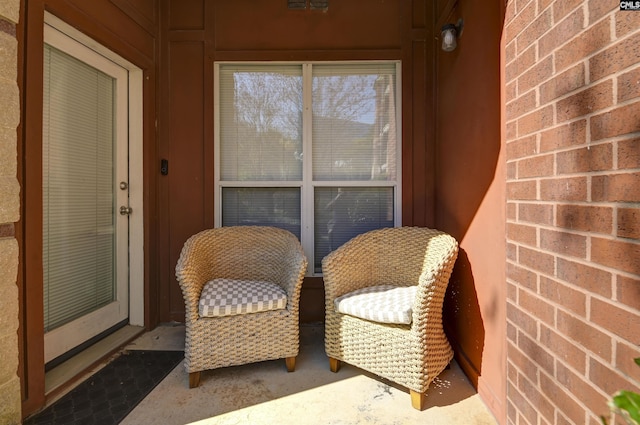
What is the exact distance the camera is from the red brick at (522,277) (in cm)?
124

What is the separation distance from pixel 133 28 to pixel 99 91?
524 millimetres

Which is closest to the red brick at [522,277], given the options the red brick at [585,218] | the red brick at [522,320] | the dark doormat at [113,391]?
the red brick at [522,320]

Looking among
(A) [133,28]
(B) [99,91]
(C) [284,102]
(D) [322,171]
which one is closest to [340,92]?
(C) [284,102]

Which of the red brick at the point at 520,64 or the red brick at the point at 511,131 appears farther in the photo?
the red brick at the point at 511,131

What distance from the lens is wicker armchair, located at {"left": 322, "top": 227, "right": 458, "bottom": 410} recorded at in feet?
5.62

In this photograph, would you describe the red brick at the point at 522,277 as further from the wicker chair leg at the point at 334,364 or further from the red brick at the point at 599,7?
the wicker chair leg at the point at 334,364

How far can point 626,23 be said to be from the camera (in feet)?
2.68

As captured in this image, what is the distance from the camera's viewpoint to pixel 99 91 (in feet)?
7.89

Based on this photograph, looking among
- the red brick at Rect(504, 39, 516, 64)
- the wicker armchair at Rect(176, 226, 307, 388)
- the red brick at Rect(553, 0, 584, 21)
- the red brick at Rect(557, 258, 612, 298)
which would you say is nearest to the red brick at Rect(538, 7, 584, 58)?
the red brick at Rect(553, 0, 584, 21)

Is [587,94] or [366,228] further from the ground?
[587,94]

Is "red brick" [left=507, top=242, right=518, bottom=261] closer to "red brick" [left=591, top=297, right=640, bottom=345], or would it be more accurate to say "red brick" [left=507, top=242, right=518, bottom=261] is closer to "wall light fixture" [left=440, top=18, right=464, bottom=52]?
"red brick" [left=591, top=297, right=640, bottom=345]

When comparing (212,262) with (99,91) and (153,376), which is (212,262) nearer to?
(153,376)

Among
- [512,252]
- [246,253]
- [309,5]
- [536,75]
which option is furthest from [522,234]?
[309,5]

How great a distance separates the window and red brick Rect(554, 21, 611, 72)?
1.70m
